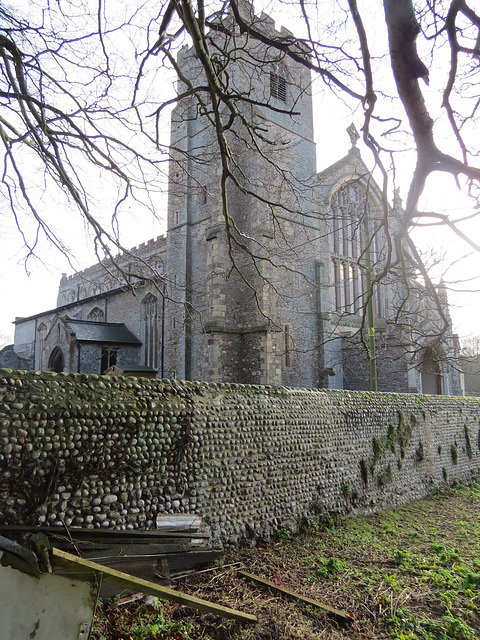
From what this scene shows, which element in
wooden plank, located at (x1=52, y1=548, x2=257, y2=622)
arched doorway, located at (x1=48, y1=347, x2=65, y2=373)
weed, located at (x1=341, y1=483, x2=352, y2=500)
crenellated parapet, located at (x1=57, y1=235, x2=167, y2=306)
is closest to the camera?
wooden plank, located at (x1=52, y1=548, x2=257, y2=622)

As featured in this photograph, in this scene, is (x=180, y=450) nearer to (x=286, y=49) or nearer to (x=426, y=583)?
(x=426, y=583)

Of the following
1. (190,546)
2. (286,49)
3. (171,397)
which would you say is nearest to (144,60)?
(286,49)

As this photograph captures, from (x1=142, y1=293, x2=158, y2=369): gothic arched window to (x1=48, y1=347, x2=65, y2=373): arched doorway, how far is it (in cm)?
432

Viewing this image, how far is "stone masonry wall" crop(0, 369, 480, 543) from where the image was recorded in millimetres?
4078

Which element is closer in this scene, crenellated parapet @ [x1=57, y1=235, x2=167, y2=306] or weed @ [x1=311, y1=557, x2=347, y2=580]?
weed @ [x1=311, y1=557, x2=347, y2=580]

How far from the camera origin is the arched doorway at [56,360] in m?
22.0

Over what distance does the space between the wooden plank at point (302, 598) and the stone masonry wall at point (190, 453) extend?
2.49 ft

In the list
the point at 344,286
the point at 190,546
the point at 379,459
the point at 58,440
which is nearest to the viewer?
the point at 58,440

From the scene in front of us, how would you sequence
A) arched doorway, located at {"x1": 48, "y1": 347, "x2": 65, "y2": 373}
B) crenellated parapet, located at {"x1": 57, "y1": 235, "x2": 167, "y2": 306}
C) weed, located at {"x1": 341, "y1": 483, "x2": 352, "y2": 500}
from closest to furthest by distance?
weed, located at {"x1": 341, "y1": 483, "x2": 352, "y2": 500} < arched doorway, located at {"x1": 48, "y1": 347, "x2": 65, "y2": 373} < crenellated parapet, located at {"x1": 57, "y1": 235, "x2": 167, "y2": 306}

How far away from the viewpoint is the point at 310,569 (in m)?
5.19

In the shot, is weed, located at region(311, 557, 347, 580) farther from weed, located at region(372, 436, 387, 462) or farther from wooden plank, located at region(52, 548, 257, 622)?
weed, located at region(372, 436, 387, 462)

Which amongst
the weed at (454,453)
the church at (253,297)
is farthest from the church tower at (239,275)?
the weed at (454,453)

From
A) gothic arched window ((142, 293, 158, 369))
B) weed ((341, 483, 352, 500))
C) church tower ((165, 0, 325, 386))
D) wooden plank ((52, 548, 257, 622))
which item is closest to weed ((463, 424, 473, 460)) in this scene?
church tower ((165, 0, 325, 386))

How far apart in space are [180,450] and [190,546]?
3.48 ft
